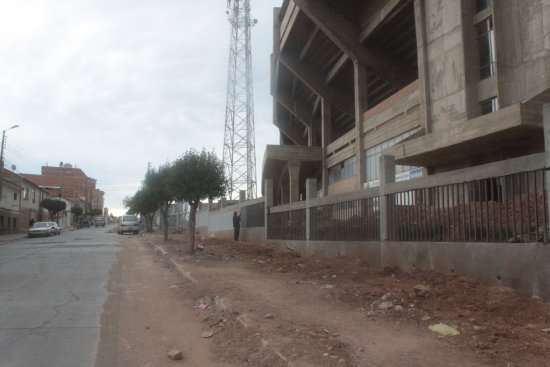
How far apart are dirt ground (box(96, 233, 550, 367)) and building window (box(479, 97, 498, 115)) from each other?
38.1 ft

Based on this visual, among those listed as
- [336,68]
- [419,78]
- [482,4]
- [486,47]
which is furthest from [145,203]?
[482,4]

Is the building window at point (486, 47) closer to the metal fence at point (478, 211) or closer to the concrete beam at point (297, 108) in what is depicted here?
the metal fence at point (478, 211)

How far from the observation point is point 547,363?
155 inches

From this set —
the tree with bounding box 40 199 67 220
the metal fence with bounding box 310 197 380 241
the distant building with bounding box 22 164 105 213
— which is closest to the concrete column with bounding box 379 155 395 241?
the metal fence with bounding box 310 197 380 241

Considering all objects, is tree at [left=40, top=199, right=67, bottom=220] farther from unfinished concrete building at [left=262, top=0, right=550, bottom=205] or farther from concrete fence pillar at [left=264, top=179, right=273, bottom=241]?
concrete fence pillar at [left=264, top=179, right=273, bottom=241]

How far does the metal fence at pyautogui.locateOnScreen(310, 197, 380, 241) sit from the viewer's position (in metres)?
10.5

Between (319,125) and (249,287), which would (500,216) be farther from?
(319,125)

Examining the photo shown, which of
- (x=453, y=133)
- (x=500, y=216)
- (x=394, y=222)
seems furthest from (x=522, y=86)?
(x=500, y=216)

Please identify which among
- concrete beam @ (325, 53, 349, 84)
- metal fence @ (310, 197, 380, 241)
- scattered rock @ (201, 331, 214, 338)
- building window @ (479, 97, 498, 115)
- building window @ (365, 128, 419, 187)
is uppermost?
concrete beam @ (325, 53, 349, 84)

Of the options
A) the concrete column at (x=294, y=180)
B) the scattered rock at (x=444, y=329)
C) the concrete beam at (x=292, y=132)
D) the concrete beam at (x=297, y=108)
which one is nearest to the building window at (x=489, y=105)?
the scattered rock at (x=444, y=329)

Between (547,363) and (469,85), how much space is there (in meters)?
16.1

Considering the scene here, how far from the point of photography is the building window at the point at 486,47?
17250 millimetres

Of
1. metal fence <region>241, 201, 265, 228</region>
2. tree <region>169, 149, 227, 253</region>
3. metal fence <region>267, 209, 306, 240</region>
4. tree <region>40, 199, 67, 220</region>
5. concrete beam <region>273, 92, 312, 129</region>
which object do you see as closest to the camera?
metal fence <region>267, 209, 306, 240</region>

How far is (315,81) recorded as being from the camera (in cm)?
3384
